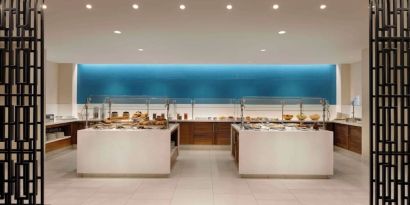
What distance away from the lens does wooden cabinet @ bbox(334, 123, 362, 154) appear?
25.4ft

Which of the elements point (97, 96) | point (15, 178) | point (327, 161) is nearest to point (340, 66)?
point (327, 161)

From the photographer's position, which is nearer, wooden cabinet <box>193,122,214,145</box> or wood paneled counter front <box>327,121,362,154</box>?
wood paneled counter front <box>327,121,362,154</box>

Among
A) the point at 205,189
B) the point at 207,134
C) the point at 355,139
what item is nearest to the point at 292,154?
the point at 205,189

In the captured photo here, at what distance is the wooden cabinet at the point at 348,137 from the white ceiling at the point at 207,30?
78.6 inches

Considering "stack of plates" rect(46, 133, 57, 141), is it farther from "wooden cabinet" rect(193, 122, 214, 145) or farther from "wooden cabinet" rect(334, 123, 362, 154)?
"wooden cabinet" rect(334, 123, 362, 154)

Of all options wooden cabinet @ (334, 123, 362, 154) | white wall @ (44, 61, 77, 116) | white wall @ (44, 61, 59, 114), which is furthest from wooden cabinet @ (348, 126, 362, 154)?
white wall @ (44, 61, 59, 114)

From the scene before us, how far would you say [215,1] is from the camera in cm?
430

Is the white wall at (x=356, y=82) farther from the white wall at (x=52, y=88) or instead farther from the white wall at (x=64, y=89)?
the white wall at (x=52, y=88)

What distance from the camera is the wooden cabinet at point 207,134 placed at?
9.43 meters

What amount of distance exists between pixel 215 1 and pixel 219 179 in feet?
10.1

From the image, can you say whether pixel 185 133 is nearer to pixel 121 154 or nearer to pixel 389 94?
pixel 121 154

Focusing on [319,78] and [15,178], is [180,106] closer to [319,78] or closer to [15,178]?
[319,78]

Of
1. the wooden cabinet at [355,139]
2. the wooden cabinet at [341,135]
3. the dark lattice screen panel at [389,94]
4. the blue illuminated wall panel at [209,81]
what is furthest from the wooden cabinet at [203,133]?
the dark lattice screen panel at [389,94]

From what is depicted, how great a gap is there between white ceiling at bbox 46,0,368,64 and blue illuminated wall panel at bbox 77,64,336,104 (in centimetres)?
156
